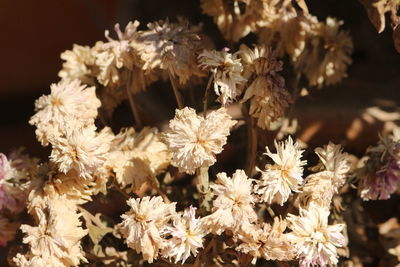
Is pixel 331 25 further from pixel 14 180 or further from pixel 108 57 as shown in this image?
pixel 14 180

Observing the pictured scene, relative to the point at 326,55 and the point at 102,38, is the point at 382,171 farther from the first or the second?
the point at 102,38

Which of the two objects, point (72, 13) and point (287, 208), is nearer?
point (287, 208)

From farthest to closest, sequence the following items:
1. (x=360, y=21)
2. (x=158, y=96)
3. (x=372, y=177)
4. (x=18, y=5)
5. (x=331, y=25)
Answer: (x=18, y=5)
(x=360, y=21)
(x=158, y=96)
(x=331, y=25)
(x=372, y=177)

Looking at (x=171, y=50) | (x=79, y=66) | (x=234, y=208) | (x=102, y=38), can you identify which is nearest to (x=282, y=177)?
(x=234, y=208)

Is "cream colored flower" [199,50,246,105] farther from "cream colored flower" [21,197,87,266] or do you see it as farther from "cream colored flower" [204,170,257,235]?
"cream colored flower" [21,197,87,266]

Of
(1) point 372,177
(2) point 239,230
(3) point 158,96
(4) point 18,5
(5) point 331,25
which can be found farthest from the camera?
(4) point 18,5

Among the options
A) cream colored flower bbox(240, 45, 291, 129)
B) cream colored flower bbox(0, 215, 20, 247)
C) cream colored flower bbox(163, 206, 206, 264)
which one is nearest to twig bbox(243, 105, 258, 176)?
cream colored flower bbox(240, 45, 291, 129)

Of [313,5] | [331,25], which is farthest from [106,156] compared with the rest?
[313,5]

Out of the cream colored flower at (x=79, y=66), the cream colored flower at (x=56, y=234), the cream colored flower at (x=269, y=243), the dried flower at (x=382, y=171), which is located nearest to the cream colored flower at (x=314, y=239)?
the cream colored flower at (x=269, y=243)
